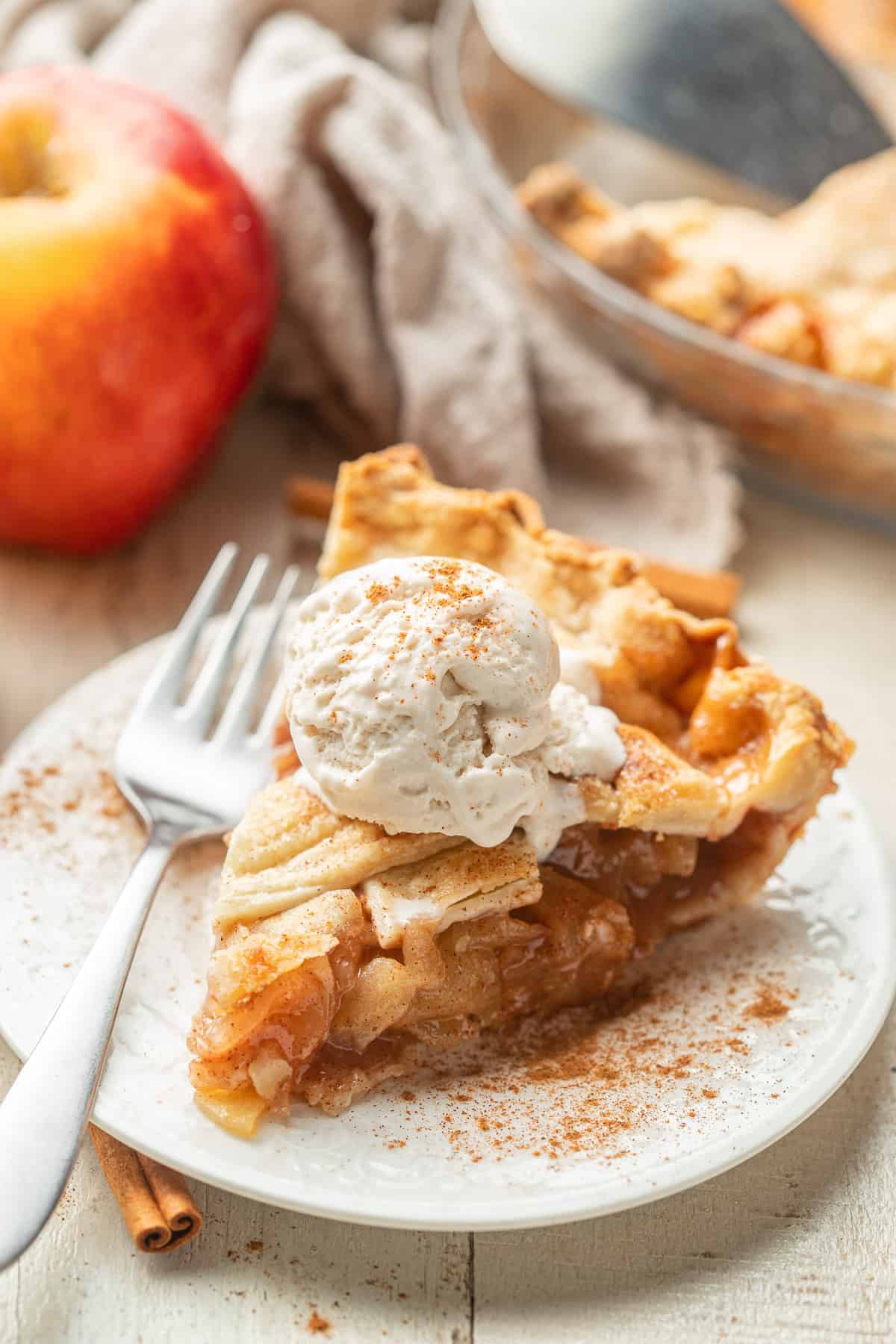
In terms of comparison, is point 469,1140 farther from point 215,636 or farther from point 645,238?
point 645,238

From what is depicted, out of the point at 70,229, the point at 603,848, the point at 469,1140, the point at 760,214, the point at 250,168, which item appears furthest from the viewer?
the point at 760,214

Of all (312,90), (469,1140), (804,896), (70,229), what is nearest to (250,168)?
(312,90)

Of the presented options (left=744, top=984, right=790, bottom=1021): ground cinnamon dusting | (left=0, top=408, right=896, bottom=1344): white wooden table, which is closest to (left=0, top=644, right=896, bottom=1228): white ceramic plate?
(left=744, top=984, right=790, bottom=1021): ground cinnamon dusting

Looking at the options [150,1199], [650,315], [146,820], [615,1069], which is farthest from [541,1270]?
[650,315]

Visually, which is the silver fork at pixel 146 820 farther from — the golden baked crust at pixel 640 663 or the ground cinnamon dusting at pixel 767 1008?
the ground cinnamon dusting at pixel 767 1008

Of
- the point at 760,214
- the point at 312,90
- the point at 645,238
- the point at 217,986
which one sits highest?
the point at 312,90

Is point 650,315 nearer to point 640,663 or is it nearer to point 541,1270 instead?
point 640,663
